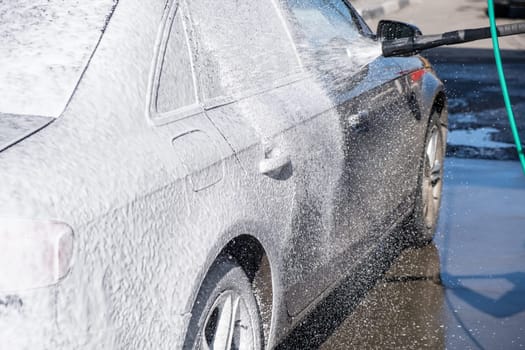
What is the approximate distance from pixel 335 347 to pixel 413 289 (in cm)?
93

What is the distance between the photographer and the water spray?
159 inches

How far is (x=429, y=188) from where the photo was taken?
593cm

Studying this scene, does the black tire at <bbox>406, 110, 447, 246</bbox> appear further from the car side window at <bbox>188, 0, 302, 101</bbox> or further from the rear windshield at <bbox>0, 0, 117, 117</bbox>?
the rear windshield at <bbox>0, 0, 117, 117</bbox>

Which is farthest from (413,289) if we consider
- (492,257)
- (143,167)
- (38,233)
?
(38,233)

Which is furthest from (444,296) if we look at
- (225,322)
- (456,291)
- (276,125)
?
(225,322)

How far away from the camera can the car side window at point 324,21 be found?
173 inches

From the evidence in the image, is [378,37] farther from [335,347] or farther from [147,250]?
[147,250]

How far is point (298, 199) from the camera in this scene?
366cm

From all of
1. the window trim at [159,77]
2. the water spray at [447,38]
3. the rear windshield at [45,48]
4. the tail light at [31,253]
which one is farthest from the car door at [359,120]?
the tail light at [31,253]

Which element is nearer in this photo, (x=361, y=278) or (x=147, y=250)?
(x=147, y=250)

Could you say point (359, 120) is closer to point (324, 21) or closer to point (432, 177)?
point (324, 21)

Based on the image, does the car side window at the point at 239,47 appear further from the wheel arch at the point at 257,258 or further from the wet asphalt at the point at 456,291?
the wet asphalt at the point at 456,291

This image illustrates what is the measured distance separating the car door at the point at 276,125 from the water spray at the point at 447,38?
535 mm

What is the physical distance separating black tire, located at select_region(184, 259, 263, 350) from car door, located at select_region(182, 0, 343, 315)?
0.19m
